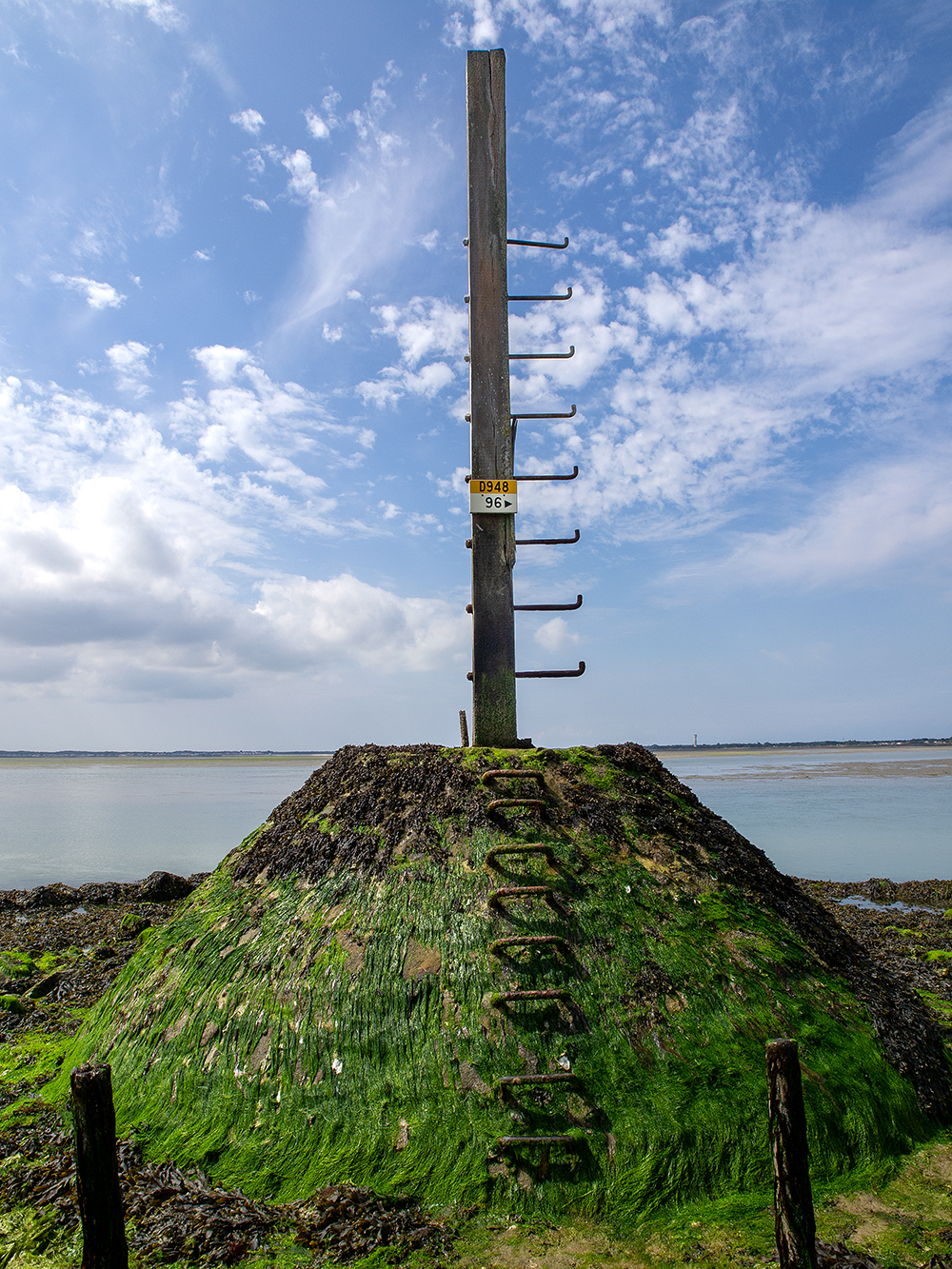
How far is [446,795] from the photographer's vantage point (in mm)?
5734

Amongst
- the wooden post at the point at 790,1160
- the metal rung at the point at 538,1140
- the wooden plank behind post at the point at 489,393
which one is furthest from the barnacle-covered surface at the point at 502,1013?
the wooden post at the point at 790,1160

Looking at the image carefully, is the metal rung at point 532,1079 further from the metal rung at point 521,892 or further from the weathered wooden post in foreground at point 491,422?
the weathered wooden post in foreground at point 491,422

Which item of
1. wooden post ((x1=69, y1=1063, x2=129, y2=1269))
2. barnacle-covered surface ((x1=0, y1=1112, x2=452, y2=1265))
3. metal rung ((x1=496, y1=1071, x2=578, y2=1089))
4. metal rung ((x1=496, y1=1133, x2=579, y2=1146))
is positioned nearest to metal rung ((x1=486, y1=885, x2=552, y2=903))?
metal rung ((x1=496, y1=1071, x2=578, y2=1089))

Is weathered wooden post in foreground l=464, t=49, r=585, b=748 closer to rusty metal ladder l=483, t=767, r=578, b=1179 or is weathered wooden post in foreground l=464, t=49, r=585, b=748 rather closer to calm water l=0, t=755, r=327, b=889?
rusty metal ladder l=483, t=767, r=578, b=1179

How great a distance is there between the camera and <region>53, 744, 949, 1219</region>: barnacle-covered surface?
4.14 m

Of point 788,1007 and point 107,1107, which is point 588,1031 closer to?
point 788,1007

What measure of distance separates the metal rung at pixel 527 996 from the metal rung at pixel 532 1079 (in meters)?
0.41

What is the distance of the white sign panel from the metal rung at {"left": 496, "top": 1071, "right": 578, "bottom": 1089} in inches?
166

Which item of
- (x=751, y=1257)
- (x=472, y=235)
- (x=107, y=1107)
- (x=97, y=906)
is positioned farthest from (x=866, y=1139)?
(x=97, y=906)

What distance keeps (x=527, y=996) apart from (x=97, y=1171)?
2.33 metres

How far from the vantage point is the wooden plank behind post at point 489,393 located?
6.43 meters

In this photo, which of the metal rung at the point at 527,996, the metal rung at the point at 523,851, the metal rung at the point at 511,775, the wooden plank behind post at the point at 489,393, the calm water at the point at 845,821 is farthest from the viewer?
the calm water at the point at 845,821

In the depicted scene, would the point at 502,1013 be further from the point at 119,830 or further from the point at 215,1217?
the point at 119,830

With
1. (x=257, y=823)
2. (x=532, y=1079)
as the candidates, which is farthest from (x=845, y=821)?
(x=532, y=1079)
